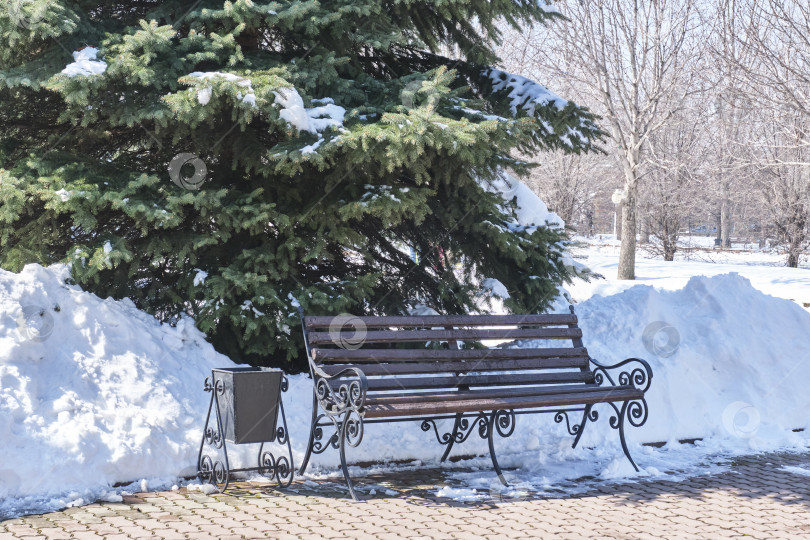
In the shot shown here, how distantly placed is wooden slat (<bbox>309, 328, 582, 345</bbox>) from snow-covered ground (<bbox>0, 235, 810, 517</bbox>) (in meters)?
0.72

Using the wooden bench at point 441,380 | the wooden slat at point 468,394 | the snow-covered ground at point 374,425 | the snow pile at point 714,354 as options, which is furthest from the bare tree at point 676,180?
the wooden slat at point 468,394

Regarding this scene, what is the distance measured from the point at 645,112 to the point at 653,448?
42.6ft

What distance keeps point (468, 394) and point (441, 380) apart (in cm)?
29

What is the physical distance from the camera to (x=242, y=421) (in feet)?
15.3

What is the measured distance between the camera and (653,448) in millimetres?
5992

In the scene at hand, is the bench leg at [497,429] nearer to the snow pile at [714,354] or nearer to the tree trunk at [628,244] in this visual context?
the snow pile at [714,354]

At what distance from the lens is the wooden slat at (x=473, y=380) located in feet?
16.9

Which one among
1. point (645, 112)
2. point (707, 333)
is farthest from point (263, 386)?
point (645, 112)

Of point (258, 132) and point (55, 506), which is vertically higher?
point (258, 132)

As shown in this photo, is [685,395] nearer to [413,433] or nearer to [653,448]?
[653,448]

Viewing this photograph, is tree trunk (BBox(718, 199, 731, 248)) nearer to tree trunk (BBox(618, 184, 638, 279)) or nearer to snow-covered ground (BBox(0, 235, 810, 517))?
tree trunk (BBox(618, 184, 638, 279))

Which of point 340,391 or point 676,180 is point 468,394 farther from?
point 676,180

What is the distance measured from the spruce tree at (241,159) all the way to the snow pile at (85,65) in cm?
2

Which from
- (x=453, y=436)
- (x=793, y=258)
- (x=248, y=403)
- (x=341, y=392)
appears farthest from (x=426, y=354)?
(x=793, y=258)
